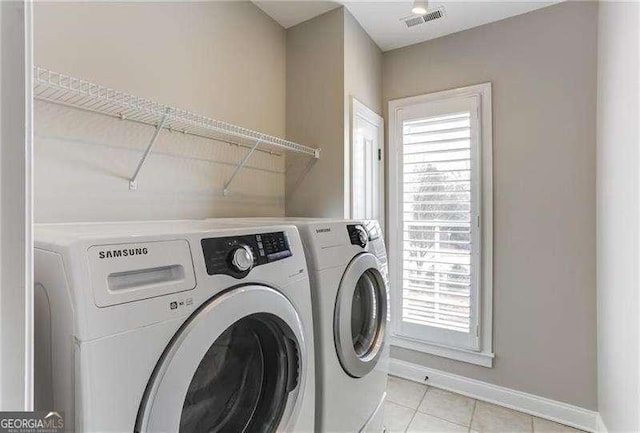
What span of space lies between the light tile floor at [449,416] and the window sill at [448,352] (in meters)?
0.24

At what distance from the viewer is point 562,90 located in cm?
197

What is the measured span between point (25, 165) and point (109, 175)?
1.03m

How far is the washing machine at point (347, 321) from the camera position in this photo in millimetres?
1162

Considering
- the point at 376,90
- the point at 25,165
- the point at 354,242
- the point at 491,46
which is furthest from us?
the point at 376,90

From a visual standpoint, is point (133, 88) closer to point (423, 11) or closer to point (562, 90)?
point (423, 11)

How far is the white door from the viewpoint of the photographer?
6.90 ft

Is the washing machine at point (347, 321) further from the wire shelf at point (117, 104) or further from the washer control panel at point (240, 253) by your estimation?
the wire shelf at point (117, 104)

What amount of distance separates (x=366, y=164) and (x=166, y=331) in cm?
185

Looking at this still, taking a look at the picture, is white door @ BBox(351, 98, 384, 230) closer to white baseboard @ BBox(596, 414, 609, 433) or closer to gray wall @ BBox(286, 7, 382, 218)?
gray wall @ BBox(286, 7, 382, 218)

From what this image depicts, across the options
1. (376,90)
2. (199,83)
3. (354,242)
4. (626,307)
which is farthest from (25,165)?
(376,90)

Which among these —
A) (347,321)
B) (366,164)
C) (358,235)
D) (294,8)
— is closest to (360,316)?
(347,321)

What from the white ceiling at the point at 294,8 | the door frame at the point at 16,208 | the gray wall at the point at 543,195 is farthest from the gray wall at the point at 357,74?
the door frame at the point at 16,208

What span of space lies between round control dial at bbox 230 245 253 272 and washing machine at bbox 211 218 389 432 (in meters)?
0.34

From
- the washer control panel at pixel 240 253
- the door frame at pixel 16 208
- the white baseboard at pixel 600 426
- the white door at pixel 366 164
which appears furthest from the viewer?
the white door at pixel 366 164
